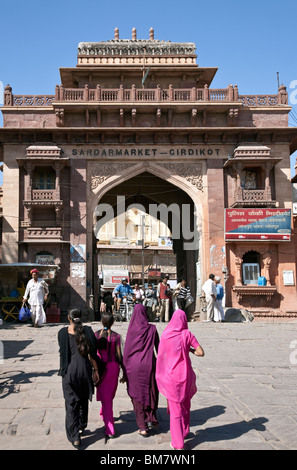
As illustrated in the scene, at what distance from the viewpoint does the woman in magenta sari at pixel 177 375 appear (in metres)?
4.20

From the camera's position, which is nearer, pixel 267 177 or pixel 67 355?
pixel 67 355

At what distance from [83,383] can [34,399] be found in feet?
5.53

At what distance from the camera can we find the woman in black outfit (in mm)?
4297

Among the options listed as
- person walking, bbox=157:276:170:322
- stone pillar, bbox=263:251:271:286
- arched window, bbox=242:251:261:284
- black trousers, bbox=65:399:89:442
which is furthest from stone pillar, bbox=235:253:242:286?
black trousers, bbox=65:399:89:442

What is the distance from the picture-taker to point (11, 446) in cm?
423

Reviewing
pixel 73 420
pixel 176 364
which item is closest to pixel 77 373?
pixel 73 420

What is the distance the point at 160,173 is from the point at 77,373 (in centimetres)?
1588

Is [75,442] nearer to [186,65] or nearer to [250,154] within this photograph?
[250,154]

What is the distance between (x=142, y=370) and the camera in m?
4.66

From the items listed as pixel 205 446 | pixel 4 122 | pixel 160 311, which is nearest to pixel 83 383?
pixel 205 446

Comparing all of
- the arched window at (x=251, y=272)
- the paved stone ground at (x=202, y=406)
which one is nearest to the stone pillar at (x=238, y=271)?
the arched window at (x=251, y=272)

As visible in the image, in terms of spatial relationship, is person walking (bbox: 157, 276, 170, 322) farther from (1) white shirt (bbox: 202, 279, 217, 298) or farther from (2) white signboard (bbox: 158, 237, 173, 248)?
(2) white signboard (bbox: 158, 237, 173, 248)

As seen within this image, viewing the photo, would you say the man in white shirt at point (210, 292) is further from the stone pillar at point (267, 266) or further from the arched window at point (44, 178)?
the arched window at point (44, 178)

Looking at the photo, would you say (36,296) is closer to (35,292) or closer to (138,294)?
(35,292)
